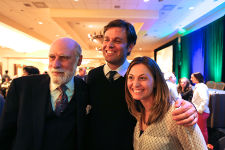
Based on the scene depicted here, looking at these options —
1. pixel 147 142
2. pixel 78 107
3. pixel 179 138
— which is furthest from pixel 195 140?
pixel 78 107

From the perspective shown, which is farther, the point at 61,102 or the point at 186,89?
the point at 186,89

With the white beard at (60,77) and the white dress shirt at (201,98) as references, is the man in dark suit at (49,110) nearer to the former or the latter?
the white beard at (60,77)

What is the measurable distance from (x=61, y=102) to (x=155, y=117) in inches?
26.1

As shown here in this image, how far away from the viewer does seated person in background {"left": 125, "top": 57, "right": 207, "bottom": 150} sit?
2.85 feet

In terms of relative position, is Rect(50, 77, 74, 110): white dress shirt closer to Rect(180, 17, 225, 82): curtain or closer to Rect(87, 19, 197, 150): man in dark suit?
Rect(87, 19, 197, 150): man in dark suit

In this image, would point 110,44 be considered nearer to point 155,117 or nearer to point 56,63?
point 56,63

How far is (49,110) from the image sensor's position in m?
1.00

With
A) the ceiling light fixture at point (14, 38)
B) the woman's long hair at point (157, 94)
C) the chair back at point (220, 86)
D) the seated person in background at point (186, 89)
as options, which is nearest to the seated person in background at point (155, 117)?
the woman's long hair at point (157, 94)

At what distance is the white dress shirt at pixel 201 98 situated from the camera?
3.34m

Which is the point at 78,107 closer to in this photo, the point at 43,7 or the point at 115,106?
the point at 115,106

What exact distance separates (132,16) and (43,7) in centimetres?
341

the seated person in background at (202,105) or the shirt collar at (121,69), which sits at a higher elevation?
the shirt collar at (121,69)

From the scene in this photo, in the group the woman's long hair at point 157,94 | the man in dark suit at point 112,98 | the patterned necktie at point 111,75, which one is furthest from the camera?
the patterned necktie at point 111,75

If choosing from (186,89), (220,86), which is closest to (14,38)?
(186,89)
